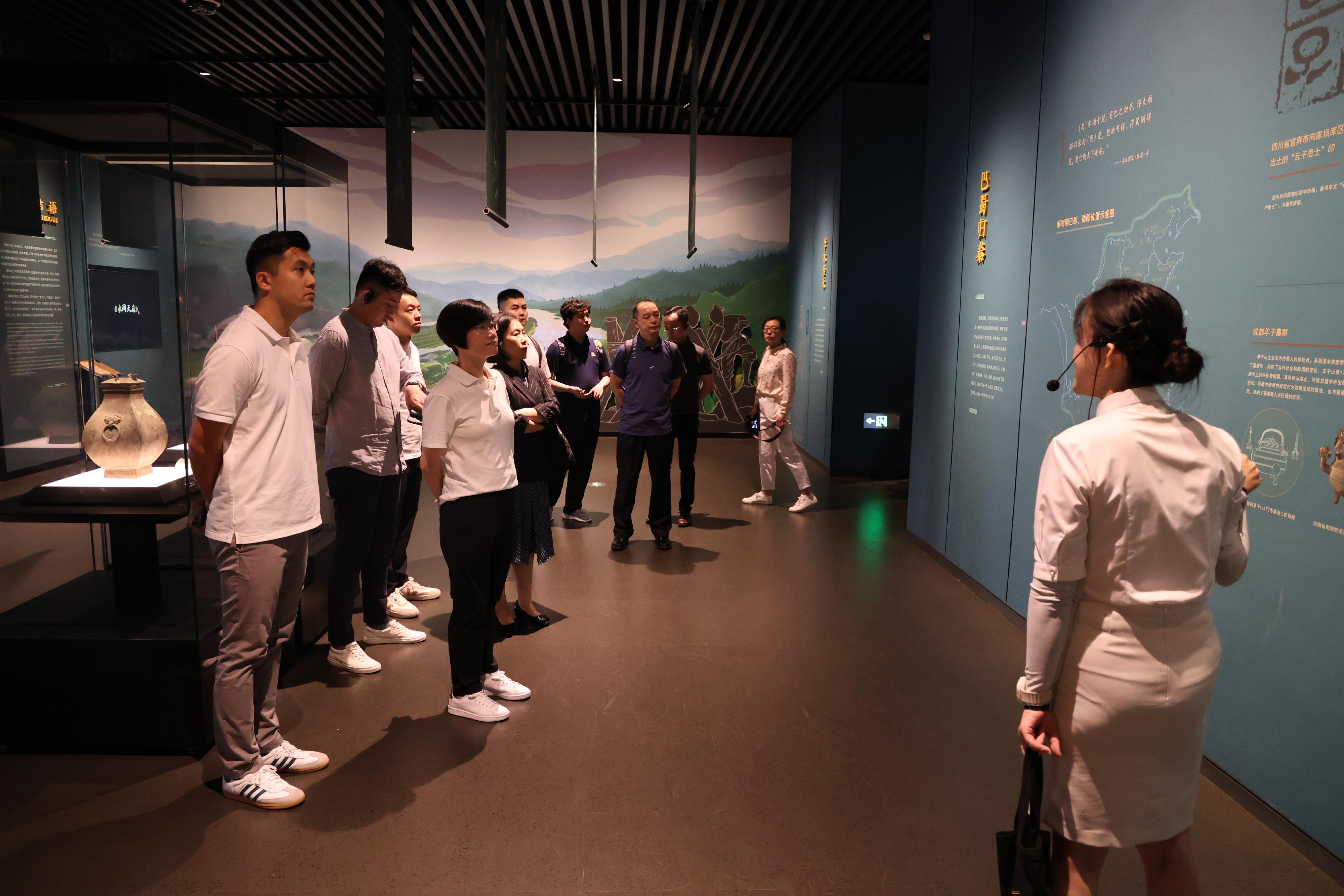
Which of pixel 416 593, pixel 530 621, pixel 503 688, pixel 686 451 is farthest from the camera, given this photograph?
pixel 686 451

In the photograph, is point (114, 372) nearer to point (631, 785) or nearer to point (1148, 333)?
point (631, 785)

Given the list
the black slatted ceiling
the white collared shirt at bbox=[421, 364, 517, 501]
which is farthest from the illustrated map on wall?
the white collared shirt at bbox=[421, 364, 517, 501]

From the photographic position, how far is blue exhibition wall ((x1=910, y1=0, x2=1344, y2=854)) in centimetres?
231

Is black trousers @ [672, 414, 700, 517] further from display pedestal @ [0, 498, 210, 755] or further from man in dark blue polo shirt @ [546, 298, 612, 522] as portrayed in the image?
display pedestal @ [0, 498, 210, 755]

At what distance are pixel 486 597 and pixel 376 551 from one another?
0.90m

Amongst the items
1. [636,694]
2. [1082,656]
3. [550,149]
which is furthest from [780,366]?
[550,149]

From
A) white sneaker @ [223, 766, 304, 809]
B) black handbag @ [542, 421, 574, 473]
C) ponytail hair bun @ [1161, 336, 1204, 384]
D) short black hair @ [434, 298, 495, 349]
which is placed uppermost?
short black hair @ [434, 298, 495, 349]

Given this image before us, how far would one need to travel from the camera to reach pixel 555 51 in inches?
313

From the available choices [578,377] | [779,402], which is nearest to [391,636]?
[578,377]

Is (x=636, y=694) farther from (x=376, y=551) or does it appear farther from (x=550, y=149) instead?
(x=550, y=149)

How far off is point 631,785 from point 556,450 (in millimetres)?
1729

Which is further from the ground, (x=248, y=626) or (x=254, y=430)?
(x=254, y=430)

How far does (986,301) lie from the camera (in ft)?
15.5

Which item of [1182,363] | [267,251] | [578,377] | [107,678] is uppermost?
[267,251]
